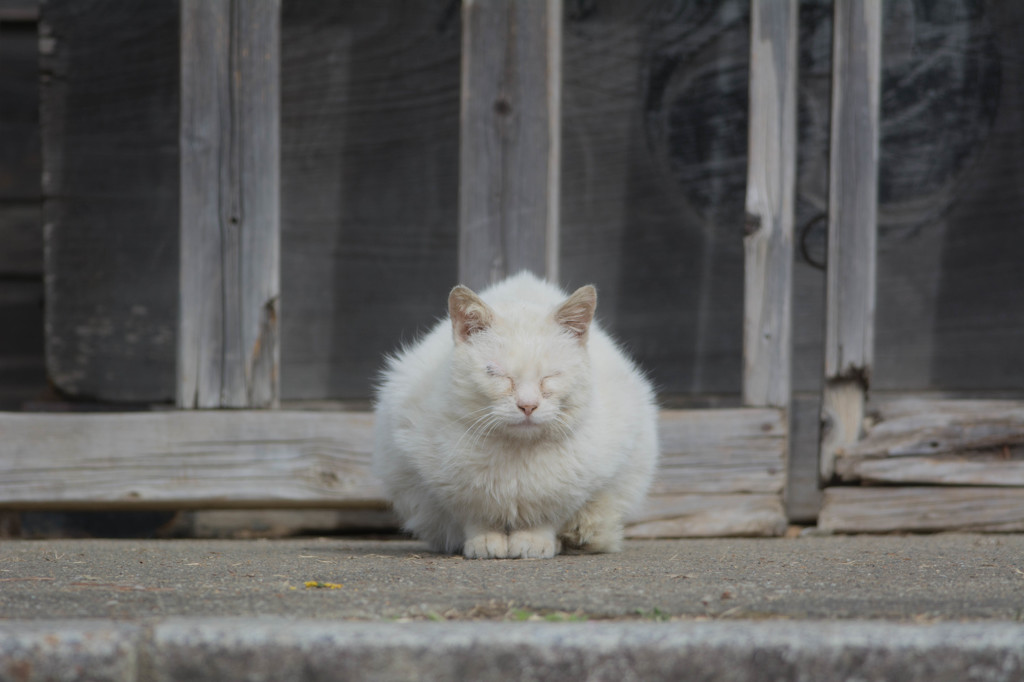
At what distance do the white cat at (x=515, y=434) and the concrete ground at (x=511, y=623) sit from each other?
1.04ft

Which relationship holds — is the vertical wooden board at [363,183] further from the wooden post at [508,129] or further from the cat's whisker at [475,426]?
the cat's whisker at [475,426]

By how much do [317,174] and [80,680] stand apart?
3.20 meters

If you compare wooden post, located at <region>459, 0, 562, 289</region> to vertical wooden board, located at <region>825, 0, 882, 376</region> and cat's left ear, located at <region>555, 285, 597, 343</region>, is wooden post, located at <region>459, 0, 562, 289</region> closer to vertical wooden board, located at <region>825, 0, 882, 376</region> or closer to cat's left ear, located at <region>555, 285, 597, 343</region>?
cat's left ear, located at <region>555, 285, 597, 343</region>

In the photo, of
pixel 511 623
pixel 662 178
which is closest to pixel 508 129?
pixel 662 178

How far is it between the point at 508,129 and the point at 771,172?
1017 mm

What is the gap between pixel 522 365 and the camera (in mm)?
2904

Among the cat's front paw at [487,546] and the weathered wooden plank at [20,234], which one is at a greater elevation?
the weathered wooden plank at [20,234]

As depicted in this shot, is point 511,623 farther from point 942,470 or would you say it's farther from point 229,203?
point 942,470

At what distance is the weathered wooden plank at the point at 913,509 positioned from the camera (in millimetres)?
4039

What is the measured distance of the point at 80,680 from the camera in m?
1.83

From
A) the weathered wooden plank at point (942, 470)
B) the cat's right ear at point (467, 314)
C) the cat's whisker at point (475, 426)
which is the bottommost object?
the weathered wooden plank at point (942, 470)

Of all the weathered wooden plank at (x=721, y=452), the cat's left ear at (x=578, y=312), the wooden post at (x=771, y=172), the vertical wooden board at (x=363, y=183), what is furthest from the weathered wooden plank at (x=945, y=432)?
the vertical wooden board at (x=363, y=183)

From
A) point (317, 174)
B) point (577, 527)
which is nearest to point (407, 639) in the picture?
point (577, 527)

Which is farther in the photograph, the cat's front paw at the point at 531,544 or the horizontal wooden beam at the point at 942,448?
the horizontal wooden beam at the point at 942,448
